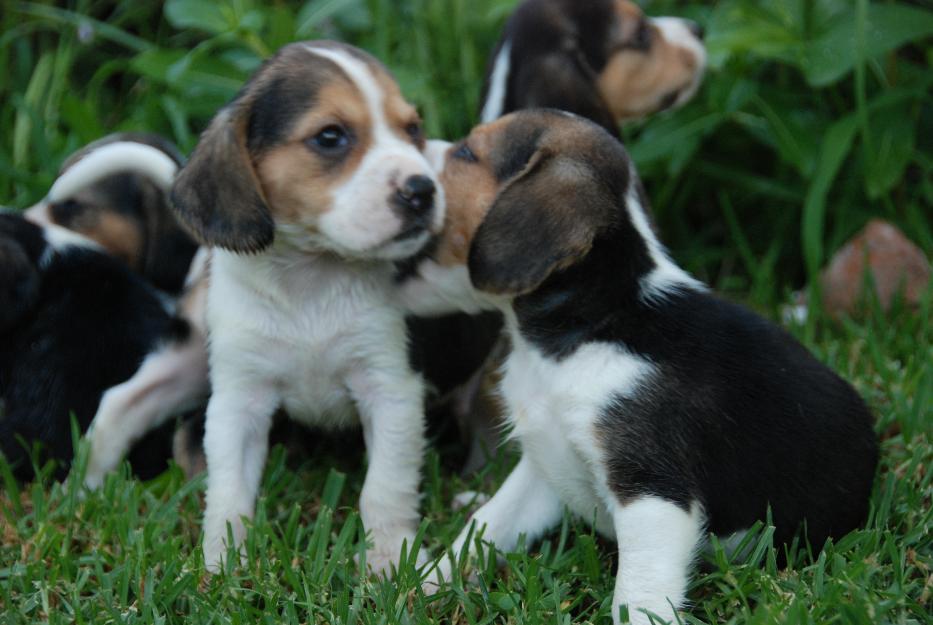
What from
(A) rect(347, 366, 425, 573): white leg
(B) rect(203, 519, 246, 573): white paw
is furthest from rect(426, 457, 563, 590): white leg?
(B) rect(203, 519, 246, 573): white paw

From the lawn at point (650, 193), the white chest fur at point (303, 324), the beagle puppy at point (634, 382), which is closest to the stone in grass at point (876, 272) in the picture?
the lawn at point (650, 193)

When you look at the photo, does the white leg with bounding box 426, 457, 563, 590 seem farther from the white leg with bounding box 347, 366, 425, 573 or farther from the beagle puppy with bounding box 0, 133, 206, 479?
the beagle puppy with bounding box 0, 133, 206, 479

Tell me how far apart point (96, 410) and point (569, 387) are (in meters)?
2.34

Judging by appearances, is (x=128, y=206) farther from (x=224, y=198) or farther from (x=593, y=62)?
(x=593, y=62)

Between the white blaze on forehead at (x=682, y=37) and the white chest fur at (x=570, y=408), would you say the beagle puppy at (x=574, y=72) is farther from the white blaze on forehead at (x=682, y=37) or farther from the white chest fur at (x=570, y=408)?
the white chest fur at (x=570, y=408)

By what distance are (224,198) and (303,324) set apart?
0.60 m

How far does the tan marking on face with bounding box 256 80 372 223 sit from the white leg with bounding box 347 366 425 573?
0.74 meters

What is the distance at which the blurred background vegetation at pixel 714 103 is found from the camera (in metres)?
6.48

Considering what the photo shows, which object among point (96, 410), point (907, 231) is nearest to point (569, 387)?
point (96, 410)

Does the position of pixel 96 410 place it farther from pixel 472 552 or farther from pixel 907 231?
pixel 907 231

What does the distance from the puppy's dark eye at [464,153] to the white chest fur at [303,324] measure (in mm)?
597

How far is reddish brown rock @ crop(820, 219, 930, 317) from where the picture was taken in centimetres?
646

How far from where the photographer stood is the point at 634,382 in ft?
12.7

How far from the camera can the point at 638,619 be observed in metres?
3.64
